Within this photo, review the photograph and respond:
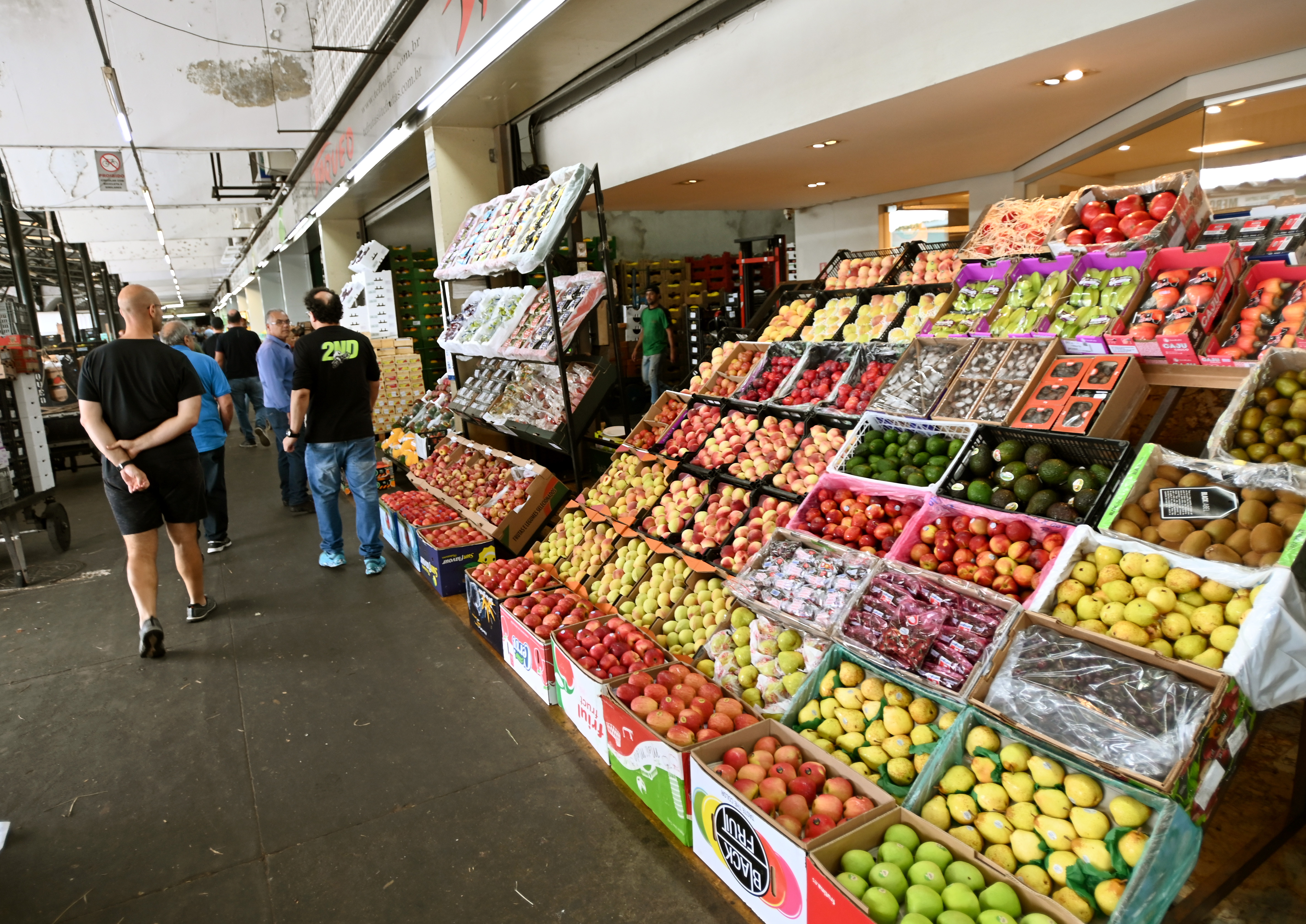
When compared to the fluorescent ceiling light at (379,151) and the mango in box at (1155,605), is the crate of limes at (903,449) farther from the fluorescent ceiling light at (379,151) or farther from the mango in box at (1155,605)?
the fluorescent ceiling light at (379,151)

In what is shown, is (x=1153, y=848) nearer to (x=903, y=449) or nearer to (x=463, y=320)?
(x=903, y=449)

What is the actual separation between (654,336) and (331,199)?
15.3 ft

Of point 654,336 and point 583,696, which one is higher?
point 654,336

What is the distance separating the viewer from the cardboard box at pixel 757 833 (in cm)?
173

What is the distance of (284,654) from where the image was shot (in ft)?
12.4

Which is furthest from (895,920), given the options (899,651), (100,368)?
(100,368)

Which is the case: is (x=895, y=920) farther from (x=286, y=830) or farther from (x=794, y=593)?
(x=286, y=830)

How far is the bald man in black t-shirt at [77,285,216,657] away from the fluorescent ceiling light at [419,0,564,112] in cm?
249

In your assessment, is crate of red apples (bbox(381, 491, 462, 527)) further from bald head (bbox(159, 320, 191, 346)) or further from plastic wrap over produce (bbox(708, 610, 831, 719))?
plastic wrap over produce (bbox(708, 610, 831, 719))

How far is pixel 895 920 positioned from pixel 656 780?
0.88m

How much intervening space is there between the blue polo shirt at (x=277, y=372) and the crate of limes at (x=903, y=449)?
5.24 meters

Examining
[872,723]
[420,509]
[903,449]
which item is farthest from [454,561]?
[872,723]

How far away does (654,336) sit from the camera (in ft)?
33.4

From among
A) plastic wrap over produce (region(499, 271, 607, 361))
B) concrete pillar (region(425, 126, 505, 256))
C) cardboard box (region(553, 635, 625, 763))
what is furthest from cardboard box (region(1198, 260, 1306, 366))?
concrete pillar (region(425, 126, 505, 256))
